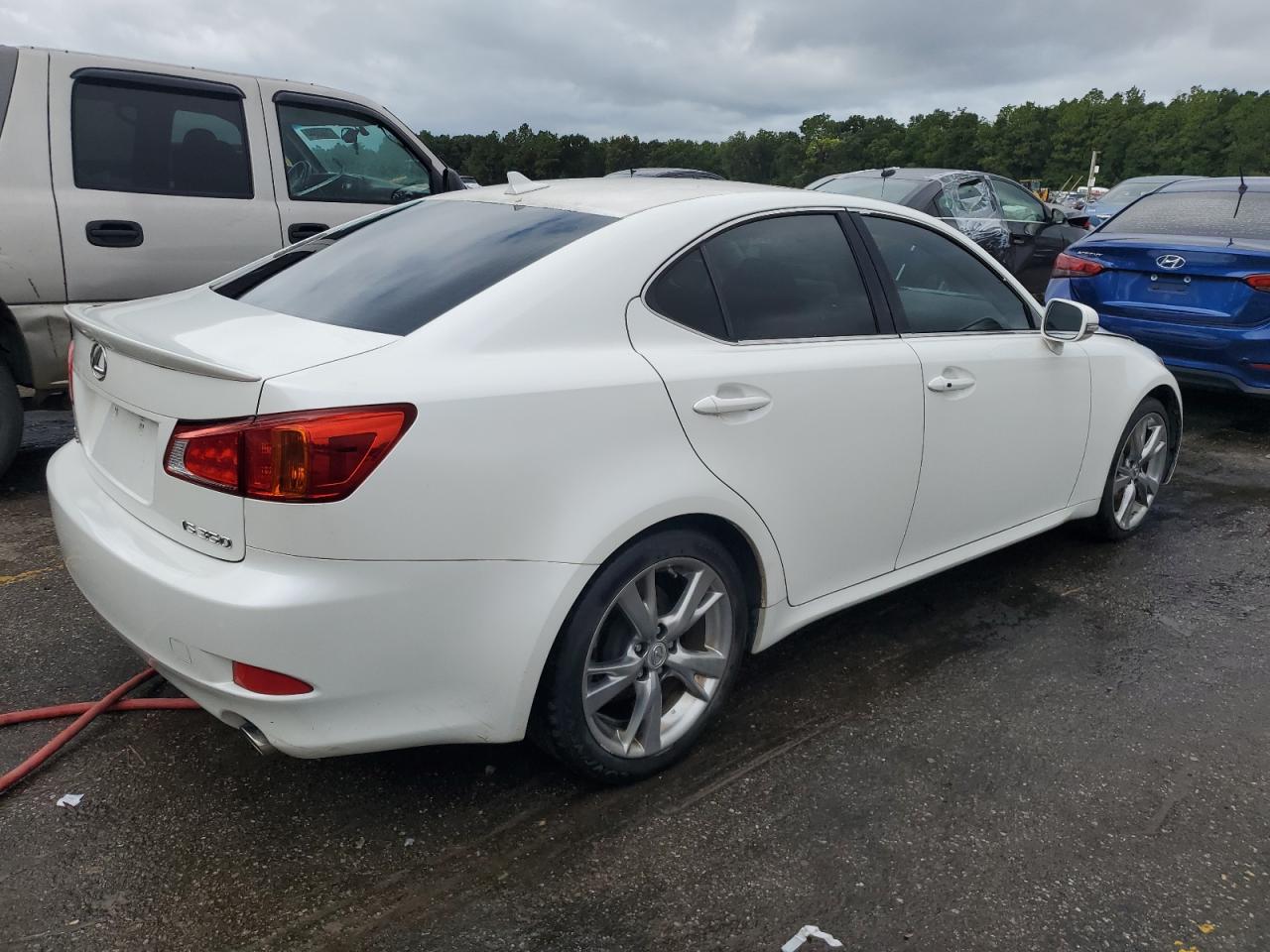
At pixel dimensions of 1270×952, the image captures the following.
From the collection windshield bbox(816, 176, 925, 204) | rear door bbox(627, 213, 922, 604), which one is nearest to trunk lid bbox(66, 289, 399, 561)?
rear door bbox(627, 213, 922, 604)

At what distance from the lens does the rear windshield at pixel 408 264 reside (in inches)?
99.3

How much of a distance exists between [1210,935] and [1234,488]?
3930mm

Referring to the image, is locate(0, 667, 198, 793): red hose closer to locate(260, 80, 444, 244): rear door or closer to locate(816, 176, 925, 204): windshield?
locate(260, 80, 444, 244): rear door

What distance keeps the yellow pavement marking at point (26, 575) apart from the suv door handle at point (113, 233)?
1.67 meters

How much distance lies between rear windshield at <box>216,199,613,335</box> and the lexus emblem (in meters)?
0.40

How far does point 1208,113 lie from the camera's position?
9512cm

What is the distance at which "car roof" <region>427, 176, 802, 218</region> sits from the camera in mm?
2855

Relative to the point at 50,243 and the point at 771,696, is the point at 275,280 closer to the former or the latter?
the point at 771,696

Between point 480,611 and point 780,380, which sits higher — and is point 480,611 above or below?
below

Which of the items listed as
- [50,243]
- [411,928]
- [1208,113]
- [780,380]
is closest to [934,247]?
[780,380]

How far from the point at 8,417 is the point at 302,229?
1.71m

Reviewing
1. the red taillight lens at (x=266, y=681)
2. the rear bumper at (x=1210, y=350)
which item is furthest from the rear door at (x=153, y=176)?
the rear bumper at (x=1210, y=350)

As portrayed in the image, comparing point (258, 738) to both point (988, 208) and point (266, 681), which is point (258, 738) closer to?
point (266, 681)

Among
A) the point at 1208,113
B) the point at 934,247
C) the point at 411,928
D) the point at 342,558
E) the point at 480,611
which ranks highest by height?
the point at 1208,113
